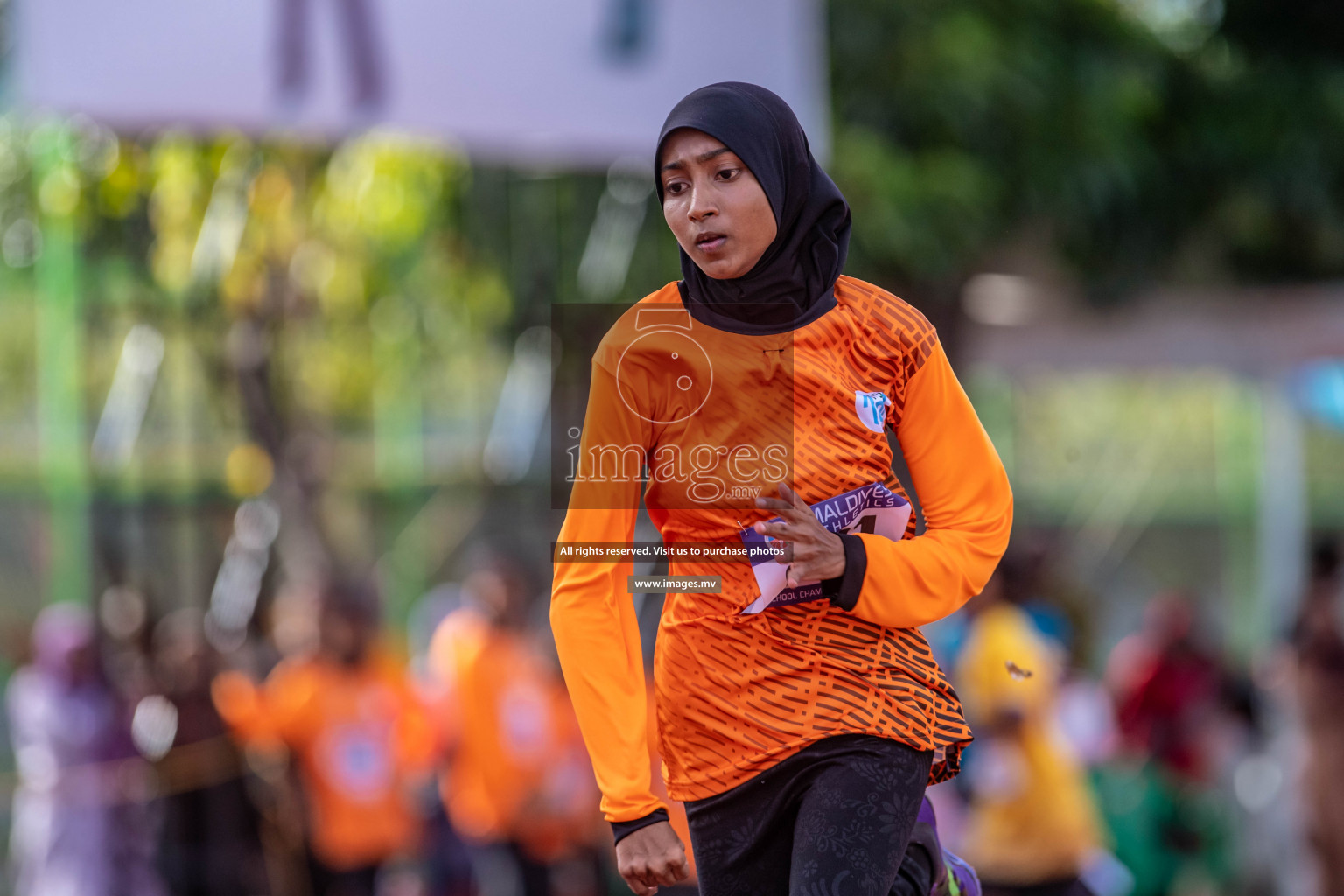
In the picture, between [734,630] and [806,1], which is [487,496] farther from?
[734,630]

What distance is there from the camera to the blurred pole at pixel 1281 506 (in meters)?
8.67

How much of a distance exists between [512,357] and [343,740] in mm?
4769

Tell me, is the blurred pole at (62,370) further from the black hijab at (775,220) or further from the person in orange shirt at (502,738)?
the black hijab at (775,220)

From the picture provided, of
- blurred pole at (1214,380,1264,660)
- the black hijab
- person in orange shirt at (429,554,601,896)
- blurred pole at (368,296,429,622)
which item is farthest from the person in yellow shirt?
blurred pole at (1214,380,1264,660)

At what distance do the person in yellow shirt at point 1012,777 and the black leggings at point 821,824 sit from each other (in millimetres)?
2973

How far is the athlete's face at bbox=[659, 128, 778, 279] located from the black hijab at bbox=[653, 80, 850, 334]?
0.02m

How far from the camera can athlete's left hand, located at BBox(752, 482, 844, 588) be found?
2.14 meters

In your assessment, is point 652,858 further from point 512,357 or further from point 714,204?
point 512,357

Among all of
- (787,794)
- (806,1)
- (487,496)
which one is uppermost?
(806,1)

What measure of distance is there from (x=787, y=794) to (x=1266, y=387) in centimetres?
696

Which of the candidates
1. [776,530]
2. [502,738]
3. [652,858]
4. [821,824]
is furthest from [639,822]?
[502,738]

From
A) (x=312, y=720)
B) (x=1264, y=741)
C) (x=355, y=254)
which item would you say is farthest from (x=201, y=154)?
(x=1264, y=741)

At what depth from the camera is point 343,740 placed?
7.09m

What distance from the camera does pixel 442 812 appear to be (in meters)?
7.89
